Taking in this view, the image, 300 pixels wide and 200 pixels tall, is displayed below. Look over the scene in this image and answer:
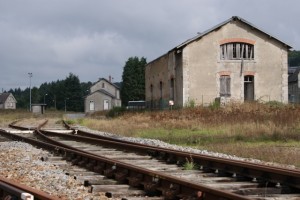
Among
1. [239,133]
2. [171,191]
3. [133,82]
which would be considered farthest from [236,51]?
[133,82]

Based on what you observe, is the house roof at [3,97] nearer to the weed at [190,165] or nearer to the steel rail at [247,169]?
the steel rail at [247,169]

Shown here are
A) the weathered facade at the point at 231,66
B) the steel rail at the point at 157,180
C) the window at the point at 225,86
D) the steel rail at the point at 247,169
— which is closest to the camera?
the steel rail at the point at 157,180

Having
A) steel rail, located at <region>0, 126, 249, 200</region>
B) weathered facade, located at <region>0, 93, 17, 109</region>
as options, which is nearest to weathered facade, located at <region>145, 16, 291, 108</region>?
steel rail, located at <region>0, 126, 249, 200</region>

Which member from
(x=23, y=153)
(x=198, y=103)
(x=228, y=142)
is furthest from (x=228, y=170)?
(x=198, y=103)

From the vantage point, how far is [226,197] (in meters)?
5.55

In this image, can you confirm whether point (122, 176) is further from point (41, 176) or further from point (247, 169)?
point (247, 169)

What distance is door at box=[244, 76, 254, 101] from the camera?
3791cm

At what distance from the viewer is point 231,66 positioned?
123 ft

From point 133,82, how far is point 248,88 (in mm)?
84556

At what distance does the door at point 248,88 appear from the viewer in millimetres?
37906

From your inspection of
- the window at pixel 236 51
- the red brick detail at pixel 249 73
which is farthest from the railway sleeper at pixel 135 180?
the red brick detail at pixel 249 73

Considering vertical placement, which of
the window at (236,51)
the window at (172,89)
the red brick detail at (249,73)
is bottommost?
the window at (172,89)

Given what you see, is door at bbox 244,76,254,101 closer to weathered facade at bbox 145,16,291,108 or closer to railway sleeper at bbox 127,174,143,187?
weathered facade at bbox 145,16,291,108

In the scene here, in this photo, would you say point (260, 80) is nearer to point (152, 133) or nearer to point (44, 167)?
point (152, 133)
